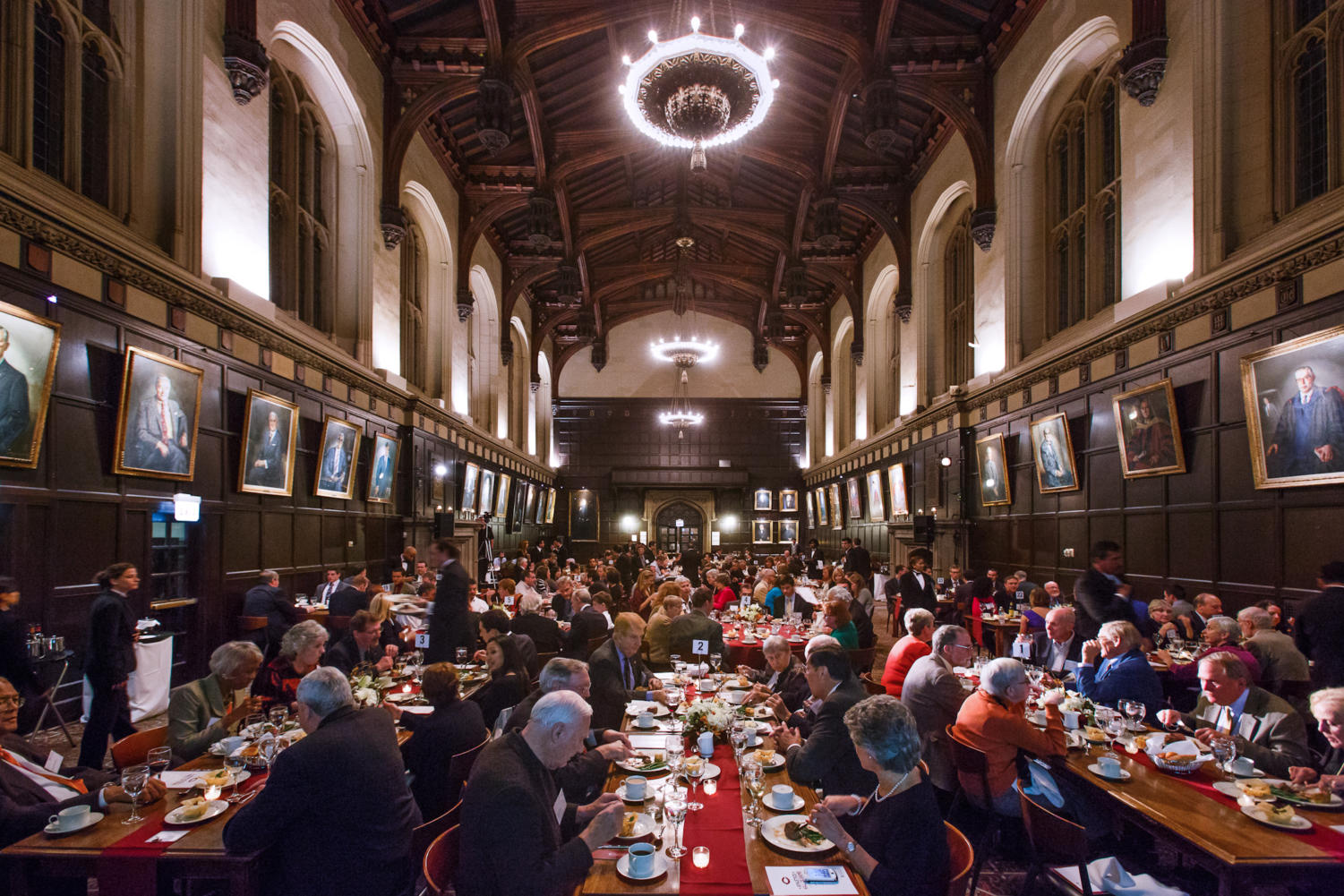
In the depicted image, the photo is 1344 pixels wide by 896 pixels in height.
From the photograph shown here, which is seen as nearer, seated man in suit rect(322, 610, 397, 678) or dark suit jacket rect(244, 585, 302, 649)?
seated man in suit rect(322, 610, 397, 678)

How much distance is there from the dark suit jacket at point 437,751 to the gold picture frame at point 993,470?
8629 mm

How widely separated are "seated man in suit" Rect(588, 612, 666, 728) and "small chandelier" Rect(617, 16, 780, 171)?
207 inches

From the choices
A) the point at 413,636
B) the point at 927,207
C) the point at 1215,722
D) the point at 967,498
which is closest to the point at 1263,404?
the point at 1215,722

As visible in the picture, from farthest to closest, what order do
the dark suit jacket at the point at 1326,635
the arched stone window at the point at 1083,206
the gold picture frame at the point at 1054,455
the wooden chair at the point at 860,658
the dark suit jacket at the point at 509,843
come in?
the arched stone window at the point at 1083,206
the gold picture frame at the point at 1054,455
the wooden chair at the point at 860,658
the dark suit jacket at the point at 1326,635
the dark suit jacket at the point at 509,843

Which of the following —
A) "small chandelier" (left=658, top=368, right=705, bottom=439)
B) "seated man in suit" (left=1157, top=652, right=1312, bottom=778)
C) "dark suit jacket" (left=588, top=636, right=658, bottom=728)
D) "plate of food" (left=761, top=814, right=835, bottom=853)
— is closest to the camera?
"plate of food" (left=761, top=814, right=835, bottom=853)

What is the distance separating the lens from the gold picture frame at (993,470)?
10.1 metres

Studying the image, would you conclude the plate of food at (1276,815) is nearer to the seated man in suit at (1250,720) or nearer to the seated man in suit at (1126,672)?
the seated man in suit at (1250,720)

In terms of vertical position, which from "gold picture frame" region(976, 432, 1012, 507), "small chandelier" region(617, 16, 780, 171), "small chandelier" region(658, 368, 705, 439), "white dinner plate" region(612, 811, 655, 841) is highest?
"small chandelier" region(617, 16, 780, 171)

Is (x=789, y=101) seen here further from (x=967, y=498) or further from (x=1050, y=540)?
(x=1050, y=540)

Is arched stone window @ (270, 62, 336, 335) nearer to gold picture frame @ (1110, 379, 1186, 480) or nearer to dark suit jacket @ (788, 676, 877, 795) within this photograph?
dark suit jacket @ (788, 676, 877, 795)

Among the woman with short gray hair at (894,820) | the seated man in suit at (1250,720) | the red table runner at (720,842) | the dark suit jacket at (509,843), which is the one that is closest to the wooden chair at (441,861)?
the dark suit jacket at (509,843)

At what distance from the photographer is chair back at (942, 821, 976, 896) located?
2.28 meters

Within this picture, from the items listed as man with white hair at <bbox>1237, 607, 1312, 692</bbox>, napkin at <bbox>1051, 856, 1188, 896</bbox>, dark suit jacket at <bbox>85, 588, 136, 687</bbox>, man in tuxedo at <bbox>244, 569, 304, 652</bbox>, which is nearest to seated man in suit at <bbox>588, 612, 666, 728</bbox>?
napkin at <bbox>1051, 856, 1188, 896</bbox>

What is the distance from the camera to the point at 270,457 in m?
7.56
